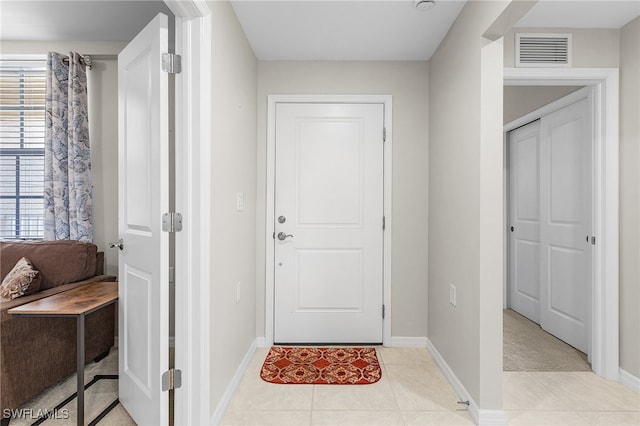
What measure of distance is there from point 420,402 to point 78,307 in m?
1.95

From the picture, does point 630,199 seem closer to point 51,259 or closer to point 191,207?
point 191,207

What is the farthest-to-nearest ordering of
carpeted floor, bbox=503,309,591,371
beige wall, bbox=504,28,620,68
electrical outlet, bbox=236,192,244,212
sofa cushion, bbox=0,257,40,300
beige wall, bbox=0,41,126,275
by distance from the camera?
beige wall, bbox=0,41,126,275 < carpeted floor, bbox=503,309,591,371 < beige wall, bbox=504,28,620,68 < electrical outlet, bbox=236,192,244,212 < sofa cushion, bbox=0,257,40,300

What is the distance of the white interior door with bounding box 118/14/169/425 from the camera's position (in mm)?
1505

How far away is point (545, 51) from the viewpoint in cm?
230

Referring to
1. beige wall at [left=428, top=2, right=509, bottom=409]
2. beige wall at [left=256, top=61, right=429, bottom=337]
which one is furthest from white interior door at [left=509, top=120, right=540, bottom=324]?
beige wall at [left=428, top=2, right=509, bottom=409]

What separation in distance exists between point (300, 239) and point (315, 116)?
3.46 feet

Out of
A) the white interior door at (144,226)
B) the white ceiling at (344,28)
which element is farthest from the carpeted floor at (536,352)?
the white ceiling at (344,28)

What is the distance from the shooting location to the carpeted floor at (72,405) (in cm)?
177

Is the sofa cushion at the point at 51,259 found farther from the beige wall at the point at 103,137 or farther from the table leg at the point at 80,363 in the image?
the table leg at the point at 80,363

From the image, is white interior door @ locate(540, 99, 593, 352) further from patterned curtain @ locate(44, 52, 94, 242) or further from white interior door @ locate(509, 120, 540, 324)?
patterned curtain @ locate(44, 52, 94, 242)

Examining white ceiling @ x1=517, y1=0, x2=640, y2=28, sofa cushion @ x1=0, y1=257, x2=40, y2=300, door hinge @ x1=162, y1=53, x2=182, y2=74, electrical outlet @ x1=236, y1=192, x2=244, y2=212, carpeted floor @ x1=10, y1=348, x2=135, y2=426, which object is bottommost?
carpeted floor @ x1=10, y1=348, x2=135, y2=426

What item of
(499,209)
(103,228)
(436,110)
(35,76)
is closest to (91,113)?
(35,76)

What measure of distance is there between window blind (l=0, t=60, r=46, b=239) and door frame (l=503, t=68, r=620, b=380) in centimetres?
378

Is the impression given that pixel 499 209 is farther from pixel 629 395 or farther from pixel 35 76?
pixel 35 76
